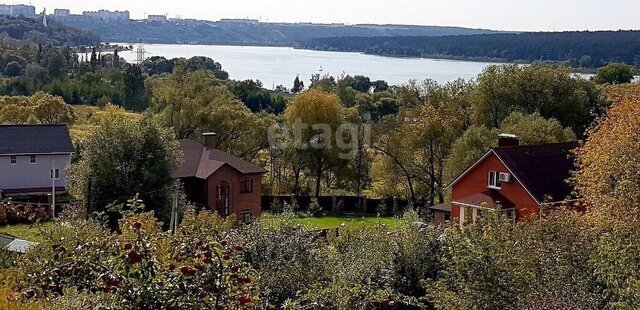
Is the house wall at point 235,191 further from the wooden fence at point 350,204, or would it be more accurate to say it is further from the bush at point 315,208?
the wooden fence at point 350,204

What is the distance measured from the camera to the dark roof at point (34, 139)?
123 ft

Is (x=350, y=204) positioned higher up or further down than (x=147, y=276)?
further down

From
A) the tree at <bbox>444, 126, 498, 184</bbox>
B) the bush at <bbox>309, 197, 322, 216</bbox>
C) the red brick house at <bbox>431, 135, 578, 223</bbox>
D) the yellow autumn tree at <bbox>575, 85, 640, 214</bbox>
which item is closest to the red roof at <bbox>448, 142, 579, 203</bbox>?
the red brick house at <bbox>431, 135, 578, 223</bbox>

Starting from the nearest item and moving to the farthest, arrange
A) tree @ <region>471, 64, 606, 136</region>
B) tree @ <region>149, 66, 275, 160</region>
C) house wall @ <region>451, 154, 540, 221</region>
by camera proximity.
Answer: house wall @ <region>451, 154, 540, 221</region>, tree @ <region>471, 64, 606, 136</region>, tree @ <region>149, 66, 275, 160</region>

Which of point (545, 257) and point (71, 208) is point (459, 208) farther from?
point (545, 257)

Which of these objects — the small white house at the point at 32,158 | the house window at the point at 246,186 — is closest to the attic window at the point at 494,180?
the house window at the point at 246,186

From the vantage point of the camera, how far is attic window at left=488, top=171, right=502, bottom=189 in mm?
28156

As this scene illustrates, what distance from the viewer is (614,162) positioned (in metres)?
22.2

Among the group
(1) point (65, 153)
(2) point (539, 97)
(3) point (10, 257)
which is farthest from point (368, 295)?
(2) point (539, 97)

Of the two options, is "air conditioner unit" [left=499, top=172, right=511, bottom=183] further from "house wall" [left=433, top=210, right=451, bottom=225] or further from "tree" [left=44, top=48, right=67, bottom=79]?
"tree" [left=44, top=48, right=67, bottom=79]

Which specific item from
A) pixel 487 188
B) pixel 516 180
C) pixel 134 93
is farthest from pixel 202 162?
pixel 134 93

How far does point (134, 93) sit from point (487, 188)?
5992cm

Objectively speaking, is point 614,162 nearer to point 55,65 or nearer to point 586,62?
point 55,65

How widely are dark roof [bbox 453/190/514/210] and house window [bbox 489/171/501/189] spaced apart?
22 centimetres
